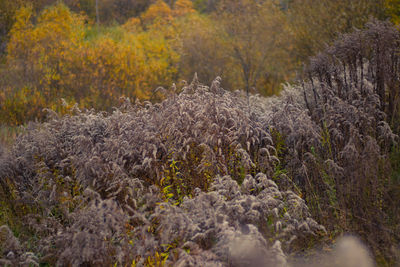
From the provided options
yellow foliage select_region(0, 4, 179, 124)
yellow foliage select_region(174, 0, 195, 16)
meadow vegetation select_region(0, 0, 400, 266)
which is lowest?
yellow foliage select_region(0, 4, 179, 124)

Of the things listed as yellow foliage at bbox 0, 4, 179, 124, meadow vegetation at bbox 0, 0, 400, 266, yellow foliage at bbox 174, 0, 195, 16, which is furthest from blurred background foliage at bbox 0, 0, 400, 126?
yellow foliage at bbox 174, 0, 195, 16

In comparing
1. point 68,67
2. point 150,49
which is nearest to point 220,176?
point 68,67

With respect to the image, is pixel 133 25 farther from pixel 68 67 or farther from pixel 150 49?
pixel 68 67

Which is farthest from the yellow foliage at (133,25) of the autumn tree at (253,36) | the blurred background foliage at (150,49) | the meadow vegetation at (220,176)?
the meadow vegetation at (220,176)

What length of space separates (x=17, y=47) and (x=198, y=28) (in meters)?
8.48

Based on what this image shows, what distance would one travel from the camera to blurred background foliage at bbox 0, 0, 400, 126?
460 inches

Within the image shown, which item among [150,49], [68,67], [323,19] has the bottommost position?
[150,49]

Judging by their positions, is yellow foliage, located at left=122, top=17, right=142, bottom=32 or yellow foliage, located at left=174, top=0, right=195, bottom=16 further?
yellow foliage, located at left=174, top=0, right=195, bottom=16

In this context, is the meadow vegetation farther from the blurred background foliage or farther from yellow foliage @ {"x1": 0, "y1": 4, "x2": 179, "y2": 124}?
yellow foliage @ {"x1": 0, "y1": 4, "x2": 179, "y2": 124}

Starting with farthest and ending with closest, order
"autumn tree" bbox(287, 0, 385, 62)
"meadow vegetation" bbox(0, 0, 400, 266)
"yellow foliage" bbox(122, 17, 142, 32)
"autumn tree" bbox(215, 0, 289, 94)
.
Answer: "yellow foliage" bbox(122, 17, 142, 32) → "autumn tree" bbox(215, 0, 289, 94) → "autumn tree" bbox(287, 0, 385, 62) → "meadow vegetation" bbox(0, 0, 400, 266)

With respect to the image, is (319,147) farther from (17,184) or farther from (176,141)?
(17,184)

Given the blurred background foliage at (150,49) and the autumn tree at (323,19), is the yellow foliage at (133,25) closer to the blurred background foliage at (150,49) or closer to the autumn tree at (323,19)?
the blurred background foliage at (150,49)

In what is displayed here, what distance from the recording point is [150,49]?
1633 centimetres

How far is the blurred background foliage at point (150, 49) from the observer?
1167cm
